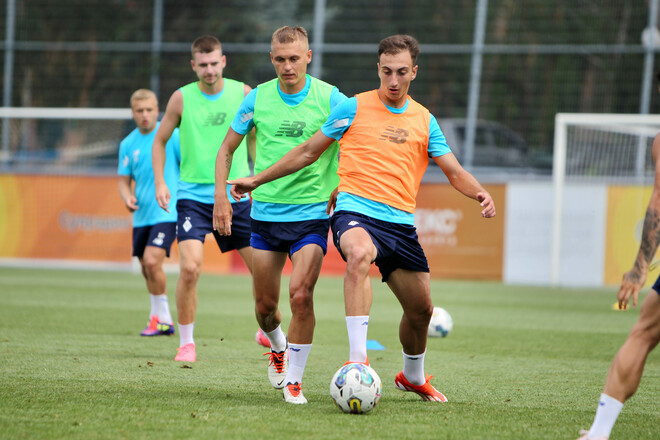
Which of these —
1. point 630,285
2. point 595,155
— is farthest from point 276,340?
point 595,155

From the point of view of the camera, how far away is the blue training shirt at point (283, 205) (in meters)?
5.72

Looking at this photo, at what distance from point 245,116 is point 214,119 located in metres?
1.59

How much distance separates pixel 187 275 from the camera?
283 inches

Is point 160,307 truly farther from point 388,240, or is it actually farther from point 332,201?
point 388,240

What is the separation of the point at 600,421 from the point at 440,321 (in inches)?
189

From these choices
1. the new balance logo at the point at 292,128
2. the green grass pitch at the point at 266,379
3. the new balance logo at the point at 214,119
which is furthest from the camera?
the new balance logo at the point at 214,119

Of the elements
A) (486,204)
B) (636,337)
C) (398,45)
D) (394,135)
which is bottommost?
(636,337)

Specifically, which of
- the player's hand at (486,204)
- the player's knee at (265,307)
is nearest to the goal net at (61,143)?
the player's knee at (265,307)

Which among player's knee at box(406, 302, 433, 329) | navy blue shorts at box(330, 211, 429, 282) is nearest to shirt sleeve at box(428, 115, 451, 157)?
navy blue shorts at box(330, 211, 429, 282)

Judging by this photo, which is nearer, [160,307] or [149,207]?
[160,307]

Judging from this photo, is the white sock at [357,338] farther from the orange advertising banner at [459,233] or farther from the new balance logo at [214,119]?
the orange advertising banner at [459,233]

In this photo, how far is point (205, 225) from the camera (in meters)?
7.37

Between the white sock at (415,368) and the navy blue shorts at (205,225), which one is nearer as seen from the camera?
the white sock at (415,368)

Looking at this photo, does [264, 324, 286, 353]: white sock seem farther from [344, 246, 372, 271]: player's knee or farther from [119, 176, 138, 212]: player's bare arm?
[119, 176, 138, 212]: player's bare arm
